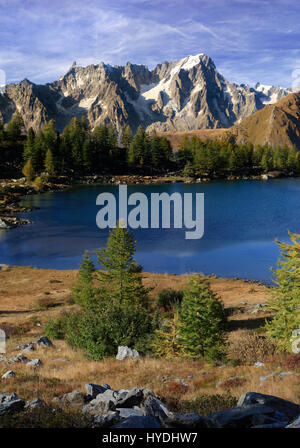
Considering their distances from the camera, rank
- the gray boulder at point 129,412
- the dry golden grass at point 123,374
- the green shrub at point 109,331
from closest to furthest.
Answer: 1. the gray boulder at point 129,412
2. the dry golden grass at point 123,374
3. the green shrub at point 109,331

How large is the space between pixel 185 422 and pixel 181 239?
48321 mm

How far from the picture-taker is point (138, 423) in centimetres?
745

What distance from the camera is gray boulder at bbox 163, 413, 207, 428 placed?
7.61 metres

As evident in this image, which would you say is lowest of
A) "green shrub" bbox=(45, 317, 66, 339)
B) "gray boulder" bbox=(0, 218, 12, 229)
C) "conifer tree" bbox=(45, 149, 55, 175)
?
"green shrub" bbox=(45, 317, 66, 339)

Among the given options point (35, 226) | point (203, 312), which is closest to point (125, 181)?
point (35, 226)

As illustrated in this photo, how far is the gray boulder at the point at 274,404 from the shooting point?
827cm

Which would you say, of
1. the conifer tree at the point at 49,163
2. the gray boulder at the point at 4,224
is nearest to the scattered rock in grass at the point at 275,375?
the gray boulder at the point at 4,224

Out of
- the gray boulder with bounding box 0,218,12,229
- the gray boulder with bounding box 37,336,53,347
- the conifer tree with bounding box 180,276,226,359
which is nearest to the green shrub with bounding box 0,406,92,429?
the conifer tree with bounding box 180,276,226,359

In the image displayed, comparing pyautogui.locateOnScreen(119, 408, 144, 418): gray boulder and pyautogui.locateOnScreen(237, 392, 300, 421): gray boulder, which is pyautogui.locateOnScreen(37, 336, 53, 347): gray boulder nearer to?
pyautogui.locateOnScreen(119, 408, 144, 418): gray boulder

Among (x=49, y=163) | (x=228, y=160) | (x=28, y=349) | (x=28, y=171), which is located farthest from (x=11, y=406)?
(x=228, y=160)

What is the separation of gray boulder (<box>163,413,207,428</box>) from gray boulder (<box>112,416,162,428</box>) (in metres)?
0.28

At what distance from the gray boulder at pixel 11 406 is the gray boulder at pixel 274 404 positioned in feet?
19.8

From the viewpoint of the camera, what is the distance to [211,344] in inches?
680

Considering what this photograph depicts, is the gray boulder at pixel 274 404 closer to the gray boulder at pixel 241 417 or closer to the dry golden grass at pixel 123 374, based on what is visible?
the gray boulder at pixel 241 417
